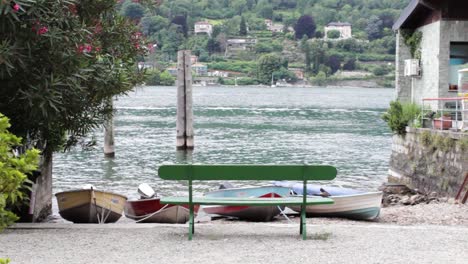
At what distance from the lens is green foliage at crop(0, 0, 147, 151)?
32.6 feet

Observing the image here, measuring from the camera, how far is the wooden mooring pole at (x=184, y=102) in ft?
112

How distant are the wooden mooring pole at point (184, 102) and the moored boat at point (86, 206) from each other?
20302 millimetres

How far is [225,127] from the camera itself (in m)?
60.2

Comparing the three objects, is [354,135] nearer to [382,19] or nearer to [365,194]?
[365,194]

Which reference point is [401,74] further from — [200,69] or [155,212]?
[200,69]

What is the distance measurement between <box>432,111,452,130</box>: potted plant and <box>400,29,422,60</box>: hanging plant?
12.7 feet

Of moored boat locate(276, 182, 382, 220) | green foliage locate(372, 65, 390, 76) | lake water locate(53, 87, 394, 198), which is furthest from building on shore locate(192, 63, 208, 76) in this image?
moored boat locate(276, 182, 382, 220)

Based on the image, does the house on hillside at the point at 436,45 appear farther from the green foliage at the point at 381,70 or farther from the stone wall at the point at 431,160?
the green foliage at the point at 381,70

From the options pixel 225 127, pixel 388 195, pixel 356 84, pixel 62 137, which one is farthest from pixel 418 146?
pixel 356 84

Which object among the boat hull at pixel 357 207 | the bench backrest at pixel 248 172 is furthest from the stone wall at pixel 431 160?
the bench backrest at pixel 248 172

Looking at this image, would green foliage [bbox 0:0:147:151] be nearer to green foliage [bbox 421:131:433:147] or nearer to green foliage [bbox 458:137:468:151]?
green foliage [bbox 458:137:468:151]

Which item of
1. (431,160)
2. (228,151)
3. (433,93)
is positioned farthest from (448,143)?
(228,151)

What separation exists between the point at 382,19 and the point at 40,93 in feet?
A: 642

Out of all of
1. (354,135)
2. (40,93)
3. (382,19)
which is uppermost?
(382,19)
